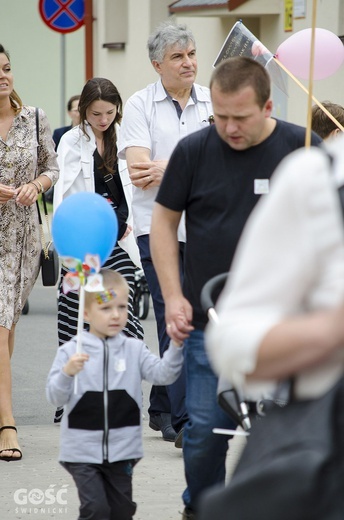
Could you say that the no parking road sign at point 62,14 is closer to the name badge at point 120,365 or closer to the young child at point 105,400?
the young child at point 105,400

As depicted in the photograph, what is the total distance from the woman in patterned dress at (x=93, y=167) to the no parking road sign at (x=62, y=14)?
482 inches

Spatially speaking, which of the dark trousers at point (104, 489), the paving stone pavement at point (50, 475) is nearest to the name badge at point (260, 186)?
the dark trousers at point (104, 489)

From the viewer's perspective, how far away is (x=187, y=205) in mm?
4660

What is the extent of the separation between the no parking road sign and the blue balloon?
49.4 feet

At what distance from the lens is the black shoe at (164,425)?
696 cm

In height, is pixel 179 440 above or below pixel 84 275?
below

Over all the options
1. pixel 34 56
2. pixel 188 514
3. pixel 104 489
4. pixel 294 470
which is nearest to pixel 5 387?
pixel 188 514

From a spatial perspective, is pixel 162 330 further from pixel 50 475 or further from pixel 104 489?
pixel 104 489

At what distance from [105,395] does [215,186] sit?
86 centimetres

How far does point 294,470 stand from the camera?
2258 mm

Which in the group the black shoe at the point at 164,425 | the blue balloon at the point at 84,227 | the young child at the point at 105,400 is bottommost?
the black shoe at the point at 164,425

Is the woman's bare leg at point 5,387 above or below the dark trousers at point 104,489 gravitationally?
below

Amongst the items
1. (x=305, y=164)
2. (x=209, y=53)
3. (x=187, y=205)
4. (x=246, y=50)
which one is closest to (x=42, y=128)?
(x=246, y=50)

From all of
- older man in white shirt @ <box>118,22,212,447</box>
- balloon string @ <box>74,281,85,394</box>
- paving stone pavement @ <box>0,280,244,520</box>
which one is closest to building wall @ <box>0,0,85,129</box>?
paving stone pavement @ <box>0,280,244,520</box>
